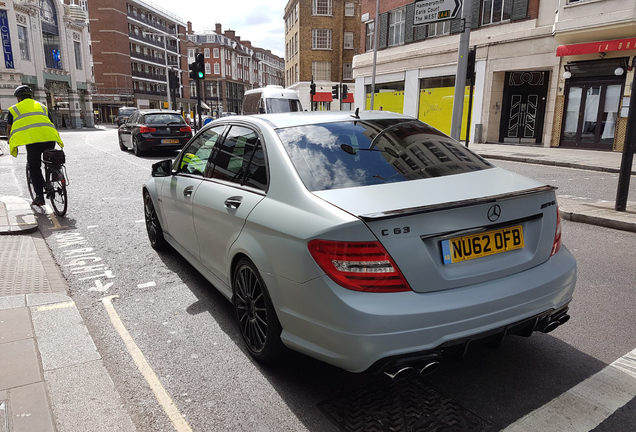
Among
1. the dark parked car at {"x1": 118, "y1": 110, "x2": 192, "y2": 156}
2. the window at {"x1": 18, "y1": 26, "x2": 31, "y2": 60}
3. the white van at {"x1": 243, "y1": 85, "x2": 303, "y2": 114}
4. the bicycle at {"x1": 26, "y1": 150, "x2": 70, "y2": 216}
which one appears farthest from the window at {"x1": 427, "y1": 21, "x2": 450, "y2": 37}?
the window at {"x1": 18, "y1": 26, "x2": 31, "y2": 60}

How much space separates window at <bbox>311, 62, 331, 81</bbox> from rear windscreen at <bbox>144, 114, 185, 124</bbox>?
124 ft

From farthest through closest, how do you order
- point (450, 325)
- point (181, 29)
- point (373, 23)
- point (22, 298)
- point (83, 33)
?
point (181, 29) < point (83, 33) < point (373, 23) < point (22, 298) < point (450, 325)

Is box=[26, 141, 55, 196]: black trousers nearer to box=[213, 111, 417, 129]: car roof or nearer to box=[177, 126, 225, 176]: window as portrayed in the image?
box=[177, 126, 225, 176]: window

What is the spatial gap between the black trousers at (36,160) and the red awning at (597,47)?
18300mm

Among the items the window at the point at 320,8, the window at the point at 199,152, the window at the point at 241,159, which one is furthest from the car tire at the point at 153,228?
the window at the point at 320,8

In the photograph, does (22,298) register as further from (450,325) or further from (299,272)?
(450,325)

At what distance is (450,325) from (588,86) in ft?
65.8

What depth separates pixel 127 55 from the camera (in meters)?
73.2

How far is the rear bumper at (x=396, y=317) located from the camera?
7.30 feet

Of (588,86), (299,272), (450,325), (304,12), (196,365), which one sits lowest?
(196,365)

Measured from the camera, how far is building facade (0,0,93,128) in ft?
140

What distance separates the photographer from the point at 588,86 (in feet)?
61.5

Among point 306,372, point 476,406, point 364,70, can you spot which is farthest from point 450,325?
point 364,70

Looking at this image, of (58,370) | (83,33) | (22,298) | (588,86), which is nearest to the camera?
(58,370)
